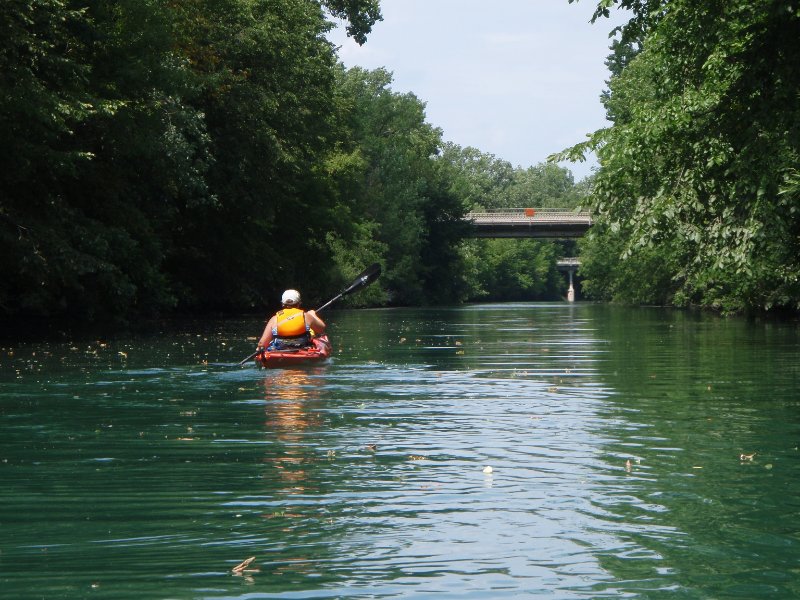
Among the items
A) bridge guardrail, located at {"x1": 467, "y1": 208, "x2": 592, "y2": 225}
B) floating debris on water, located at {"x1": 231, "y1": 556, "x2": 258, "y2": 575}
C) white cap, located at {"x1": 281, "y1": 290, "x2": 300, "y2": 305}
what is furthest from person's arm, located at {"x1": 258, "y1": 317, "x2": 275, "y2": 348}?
bridge guardrail, located at {"x1": 467, "y1": 208, "x2": 592, "y2": 225}

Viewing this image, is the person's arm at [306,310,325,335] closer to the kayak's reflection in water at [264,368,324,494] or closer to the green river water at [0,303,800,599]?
the kayak's reflection in water at [264,368,324,494]

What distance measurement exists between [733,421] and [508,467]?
4.21 meters

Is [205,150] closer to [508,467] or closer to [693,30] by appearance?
[693,30]

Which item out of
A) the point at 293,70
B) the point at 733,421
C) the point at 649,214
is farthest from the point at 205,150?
the point at 733,421

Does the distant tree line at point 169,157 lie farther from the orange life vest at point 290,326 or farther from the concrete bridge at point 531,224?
the concrete bridge at point 531,224

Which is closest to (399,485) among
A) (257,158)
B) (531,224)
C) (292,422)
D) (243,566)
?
(243,566)

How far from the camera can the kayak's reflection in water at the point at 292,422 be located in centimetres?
1045

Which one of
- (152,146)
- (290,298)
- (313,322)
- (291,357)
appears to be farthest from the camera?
(152,146)

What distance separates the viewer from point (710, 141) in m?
20.1

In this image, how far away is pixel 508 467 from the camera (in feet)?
35.0

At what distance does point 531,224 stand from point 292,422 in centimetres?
8661

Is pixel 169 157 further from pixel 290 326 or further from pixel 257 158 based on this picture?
pixel 290 326

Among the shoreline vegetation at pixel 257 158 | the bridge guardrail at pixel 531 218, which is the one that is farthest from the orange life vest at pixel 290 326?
the bridge guardrail at pixel 531 218

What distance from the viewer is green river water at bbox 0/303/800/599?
6.98m
